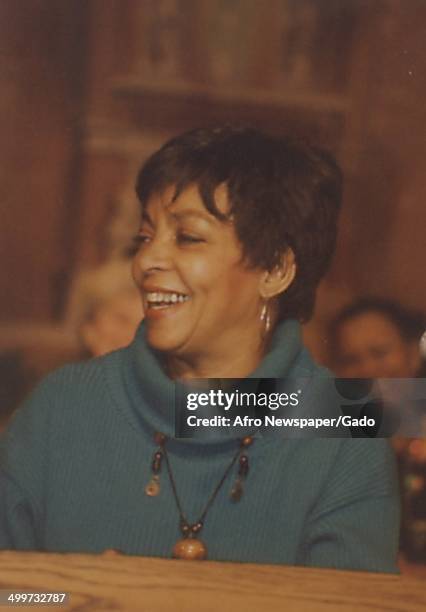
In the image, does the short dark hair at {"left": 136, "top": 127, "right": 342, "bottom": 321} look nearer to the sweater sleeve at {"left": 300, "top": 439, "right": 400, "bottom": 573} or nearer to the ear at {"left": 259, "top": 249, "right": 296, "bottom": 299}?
the ear at {"left": 259, "top": 249, "right": 296, "bottom": 299}

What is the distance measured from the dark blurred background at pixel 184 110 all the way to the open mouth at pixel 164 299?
0.10 meters

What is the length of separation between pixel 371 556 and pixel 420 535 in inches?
3.4

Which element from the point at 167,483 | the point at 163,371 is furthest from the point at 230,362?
the point at 167,483

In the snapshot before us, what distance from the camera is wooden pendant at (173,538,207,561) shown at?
1231 millimetres

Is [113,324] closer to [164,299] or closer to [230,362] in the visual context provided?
[164,299]

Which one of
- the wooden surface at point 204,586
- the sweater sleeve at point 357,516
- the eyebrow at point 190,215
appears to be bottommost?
the wooden surface at point 204,586

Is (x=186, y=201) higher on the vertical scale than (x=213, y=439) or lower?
higher

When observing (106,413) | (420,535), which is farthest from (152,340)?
(420,535)

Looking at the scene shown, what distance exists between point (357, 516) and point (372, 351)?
10.2 inches

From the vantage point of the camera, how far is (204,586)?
4.01 ft

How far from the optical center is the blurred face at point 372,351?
1273mm

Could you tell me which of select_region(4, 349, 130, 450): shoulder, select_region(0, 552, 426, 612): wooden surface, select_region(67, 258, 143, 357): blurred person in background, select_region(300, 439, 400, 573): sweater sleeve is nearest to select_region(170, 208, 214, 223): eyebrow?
select_region(67, 258, 143, 357): blurred person in background

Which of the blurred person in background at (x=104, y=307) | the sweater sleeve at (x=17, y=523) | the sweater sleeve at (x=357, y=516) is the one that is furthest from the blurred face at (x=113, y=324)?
the sweater sleeve at (x=357, y=516)

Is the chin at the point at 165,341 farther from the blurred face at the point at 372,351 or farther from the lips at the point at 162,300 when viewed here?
the blurred face at the point at 372,351
